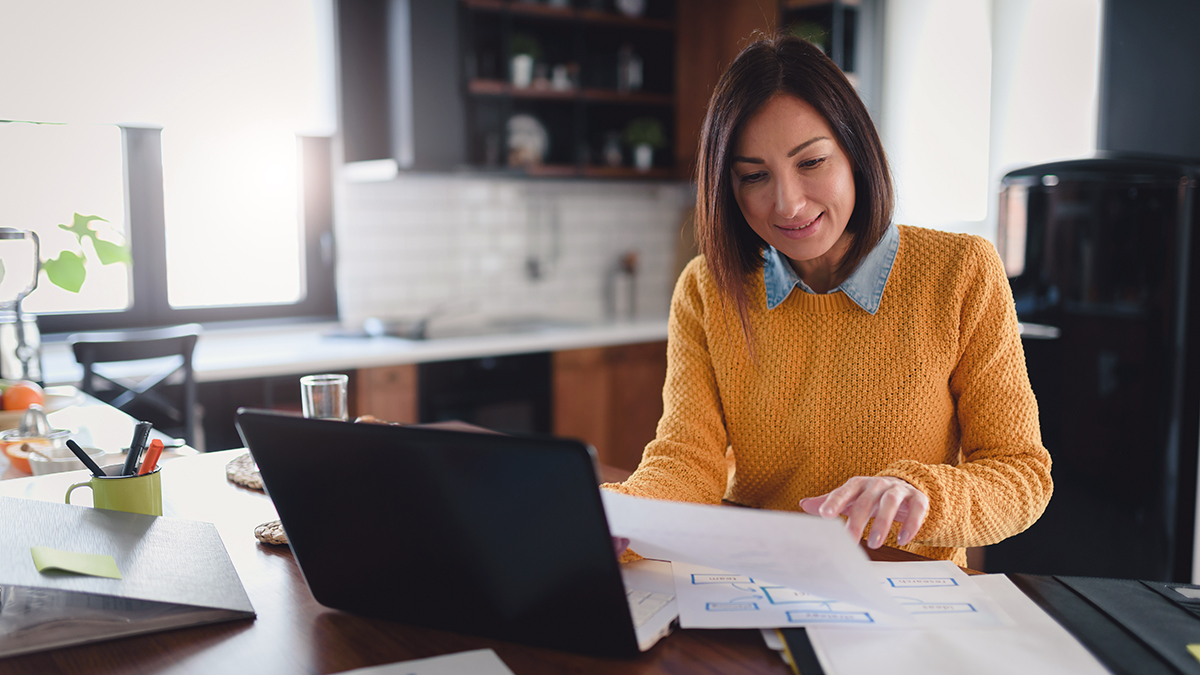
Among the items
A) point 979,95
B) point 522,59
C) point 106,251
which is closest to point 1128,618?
point 106,251

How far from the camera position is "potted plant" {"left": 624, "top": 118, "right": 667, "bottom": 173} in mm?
4309

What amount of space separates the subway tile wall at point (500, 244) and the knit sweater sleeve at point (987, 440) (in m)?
2.80

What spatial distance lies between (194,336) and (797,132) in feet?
6.82

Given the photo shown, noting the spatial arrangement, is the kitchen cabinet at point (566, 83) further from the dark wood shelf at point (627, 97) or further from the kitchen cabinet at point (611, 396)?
the kitchen cabinet at point (611, 396)

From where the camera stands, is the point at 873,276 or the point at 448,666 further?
the point at 873,276

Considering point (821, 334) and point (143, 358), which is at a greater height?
point (821, 334)

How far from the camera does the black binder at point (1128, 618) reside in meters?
0.78

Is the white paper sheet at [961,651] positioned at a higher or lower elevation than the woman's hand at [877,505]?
lower

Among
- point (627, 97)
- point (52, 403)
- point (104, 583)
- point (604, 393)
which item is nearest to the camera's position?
point (104, 583)

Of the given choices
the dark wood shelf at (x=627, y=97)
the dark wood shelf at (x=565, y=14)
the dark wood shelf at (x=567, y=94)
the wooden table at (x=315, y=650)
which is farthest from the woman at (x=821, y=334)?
the dark wood shelf at (x=627, y=97)

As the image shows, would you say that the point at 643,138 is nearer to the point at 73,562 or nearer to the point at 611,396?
the point at 611,396

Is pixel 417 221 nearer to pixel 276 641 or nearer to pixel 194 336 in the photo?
pixel 194 336

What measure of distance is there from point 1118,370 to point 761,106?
1953 mm

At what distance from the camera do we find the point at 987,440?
1268 millimetres
